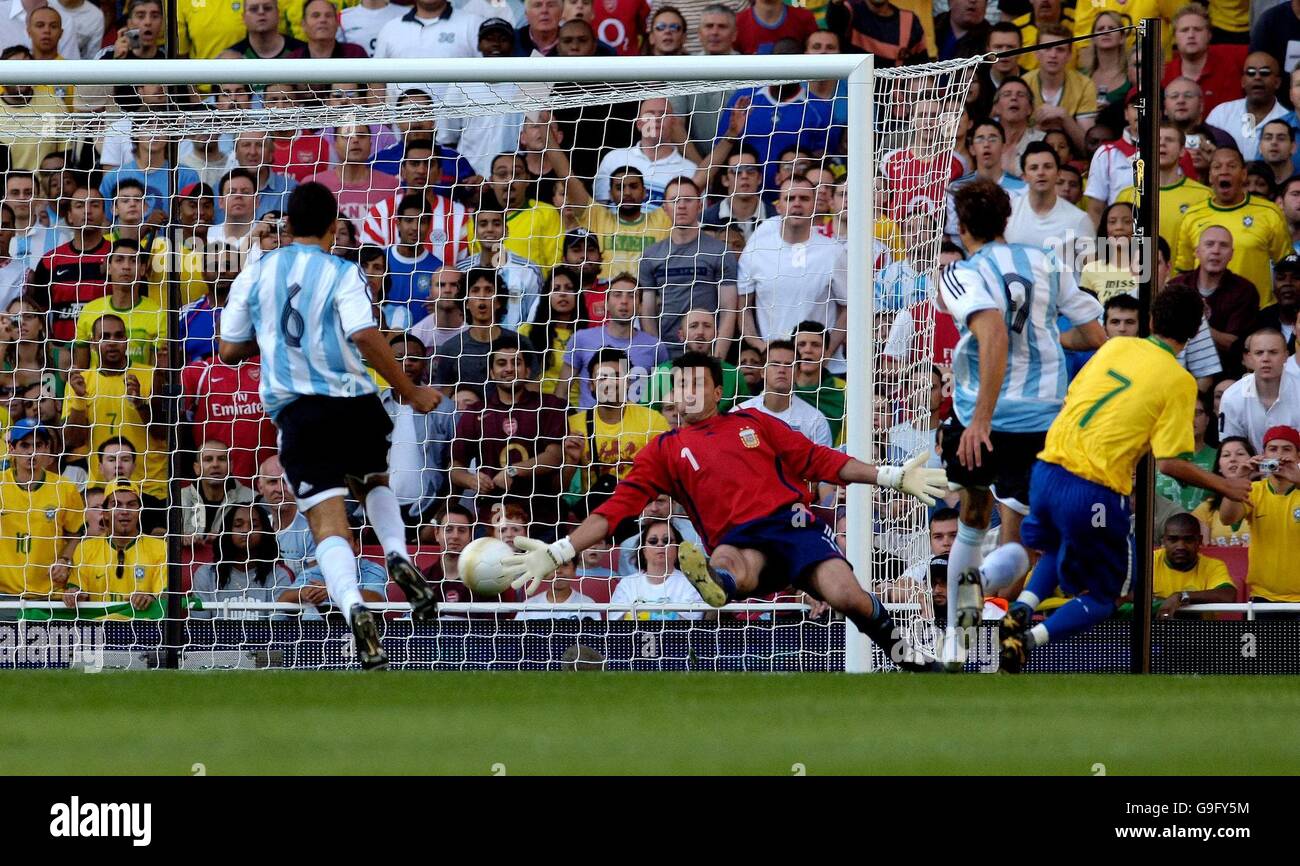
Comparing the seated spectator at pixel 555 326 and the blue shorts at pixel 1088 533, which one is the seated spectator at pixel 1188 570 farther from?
the seated spectator at pixel 555 326

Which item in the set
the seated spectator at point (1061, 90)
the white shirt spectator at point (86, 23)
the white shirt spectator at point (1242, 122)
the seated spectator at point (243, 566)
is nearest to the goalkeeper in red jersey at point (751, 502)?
the seated spectator at point (243, 566)

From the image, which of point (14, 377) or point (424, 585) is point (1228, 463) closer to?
point (424, 585)

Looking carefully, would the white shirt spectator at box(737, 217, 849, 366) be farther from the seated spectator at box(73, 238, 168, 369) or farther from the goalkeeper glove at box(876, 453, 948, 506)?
the seated spectator at box(73, 238, 168, 369)

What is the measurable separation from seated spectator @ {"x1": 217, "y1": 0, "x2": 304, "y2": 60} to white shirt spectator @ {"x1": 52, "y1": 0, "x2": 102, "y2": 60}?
780 millimetres

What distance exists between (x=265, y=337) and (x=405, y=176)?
202 centimetres

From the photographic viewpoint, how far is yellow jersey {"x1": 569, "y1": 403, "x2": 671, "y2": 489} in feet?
28.4

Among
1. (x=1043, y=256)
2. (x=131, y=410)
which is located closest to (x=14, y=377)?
(x=131, y=410)

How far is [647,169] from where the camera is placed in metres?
9.02

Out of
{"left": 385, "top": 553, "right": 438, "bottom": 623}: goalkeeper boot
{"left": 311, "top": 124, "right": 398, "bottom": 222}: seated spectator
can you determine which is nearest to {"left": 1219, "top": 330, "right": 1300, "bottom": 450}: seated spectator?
{"left": 385, "top": 553, "right": 438, "bottom": 623}: goalkeeper boot

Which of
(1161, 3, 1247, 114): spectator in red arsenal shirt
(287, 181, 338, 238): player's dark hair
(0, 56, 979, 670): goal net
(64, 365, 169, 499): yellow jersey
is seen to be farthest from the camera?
(1161, 3, 1247, 114): spectator in red arsenal shirt

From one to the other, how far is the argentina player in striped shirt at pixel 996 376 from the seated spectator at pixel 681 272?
1287 mm

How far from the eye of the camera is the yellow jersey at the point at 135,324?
8.90m

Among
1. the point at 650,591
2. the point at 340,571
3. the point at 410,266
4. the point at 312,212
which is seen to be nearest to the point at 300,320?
the point at 312,212

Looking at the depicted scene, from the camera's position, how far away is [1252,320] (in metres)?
9.00
